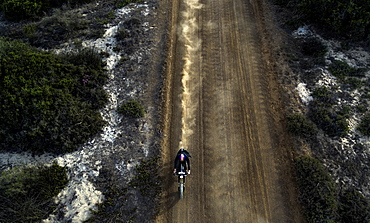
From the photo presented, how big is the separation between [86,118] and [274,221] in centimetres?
1025

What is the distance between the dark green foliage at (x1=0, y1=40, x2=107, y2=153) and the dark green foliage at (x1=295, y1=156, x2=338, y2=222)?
10.2m

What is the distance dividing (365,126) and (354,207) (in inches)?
178

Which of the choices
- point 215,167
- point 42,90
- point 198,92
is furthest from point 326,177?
point 42,90

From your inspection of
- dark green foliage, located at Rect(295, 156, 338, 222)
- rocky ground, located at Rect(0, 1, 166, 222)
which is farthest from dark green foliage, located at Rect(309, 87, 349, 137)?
rocky ground, located at Rect(0, 1, 166, 222)

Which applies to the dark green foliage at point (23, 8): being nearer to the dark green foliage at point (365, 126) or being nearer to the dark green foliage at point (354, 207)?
the dark green foliage at point (365, 126)

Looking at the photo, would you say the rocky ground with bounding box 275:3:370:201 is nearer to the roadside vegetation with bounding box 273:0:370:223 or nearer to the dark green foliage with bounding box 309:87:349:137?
the roadside vegetation with bounding box 273:0:370:223

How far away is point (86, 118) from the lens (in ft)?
46.4

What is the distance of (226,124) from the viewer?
14.6 meters

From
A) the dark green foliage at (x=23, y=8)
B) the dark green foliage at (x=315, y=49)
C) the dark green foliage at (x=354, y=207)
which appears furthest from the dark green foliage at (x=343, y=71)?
the dark green foliage at (x=23, y=8)

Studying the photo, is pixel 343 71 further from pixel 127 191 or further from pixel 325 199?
pixel 127 191

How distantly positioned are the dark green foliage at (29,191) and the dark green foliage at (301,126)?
37.2 feet

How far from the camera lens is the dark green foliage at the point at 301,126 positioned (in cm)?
1376

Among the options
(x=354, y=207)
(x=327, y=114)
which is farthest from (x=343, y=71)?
(x=354, y=207)

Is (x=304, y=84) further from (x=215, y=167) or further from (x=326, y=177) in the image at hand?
(x=215, y=167)
